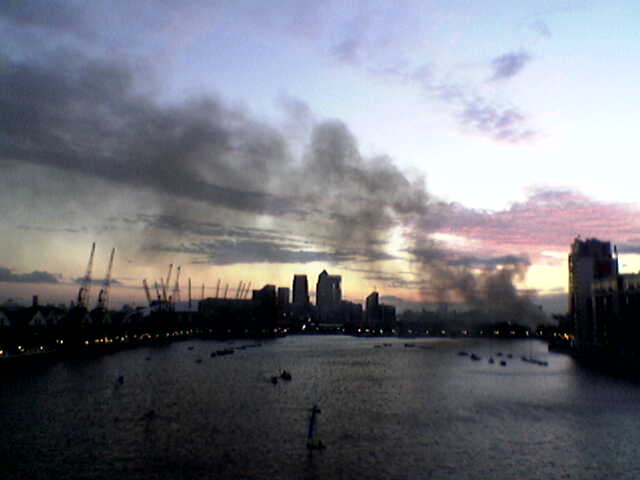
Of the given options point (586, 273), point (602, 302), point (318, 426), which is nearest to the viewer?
point (318, 426)

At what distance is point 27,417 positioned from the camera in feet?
192

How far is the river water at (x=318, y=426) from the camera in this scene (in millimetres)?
42281

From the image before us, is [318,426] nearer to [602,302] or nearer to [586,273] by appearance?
[602,302]

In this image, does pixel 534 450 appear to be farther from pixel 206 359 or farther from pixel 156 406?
pixel 206 359

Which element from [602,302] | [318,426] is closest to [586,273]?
[602,302]

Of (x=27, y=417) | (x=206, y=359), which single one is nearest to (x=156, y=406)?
(x=27, y=417)

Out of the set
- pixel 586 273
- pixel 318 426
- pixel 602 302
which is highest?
pixel 586 273

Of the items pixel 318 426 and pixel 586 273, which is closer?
pixel 318 426

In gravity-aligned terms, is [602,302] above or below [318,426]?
above

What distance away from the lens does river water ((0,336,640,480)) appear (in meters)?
42.3

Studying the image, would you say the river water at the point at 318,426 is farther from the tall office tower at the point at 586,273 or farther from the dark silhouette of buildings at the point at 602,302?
the tall office tower at the point at 586,273

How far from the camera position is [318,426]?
2272 inches

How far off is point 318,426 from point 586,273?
152331mm

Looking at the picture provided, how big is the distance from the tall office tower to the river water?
200 ft
